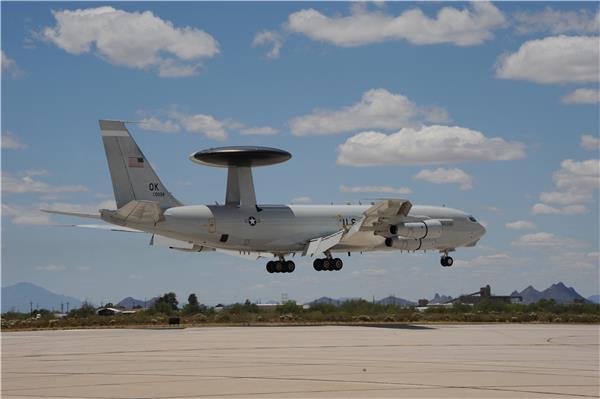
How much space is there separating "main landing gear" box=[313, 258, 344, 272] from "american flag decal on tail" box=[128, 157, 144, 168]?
1298cm

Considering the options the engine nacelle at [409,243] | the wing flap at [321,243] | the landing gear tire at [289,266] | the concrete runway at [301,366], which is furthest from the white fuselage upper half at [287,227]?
the concrete runway at [301,366]

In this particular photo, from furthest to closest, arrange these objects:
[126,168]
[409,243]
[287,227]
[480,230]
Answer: [480,230] → [409,243] → [287,227] → [126,168]

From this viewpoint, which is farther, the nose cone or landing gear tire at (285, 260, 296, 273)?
the nose cone

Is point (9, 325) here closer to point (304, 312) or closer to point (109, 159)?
point (109, 159)

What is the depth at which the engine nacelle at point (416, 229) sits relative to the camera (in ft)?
169

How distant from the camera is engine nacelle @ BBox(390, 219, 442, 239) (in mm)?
51500

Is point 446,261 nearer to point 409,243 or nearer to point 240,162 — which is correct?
point 409,243

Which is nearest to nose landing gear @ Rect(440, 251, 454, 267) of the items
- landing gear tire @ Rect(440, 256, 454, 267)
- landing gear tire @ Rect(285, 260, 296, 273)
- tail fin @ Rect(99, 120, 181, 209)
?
landing gear tire @ Rect(440, 256, 454, 267)

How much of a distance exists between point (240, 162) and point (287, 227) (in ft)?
16.0

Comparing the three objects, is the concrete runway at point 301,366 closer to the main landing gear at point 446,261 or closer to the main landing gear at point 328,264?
the main landing gear at point 328,264

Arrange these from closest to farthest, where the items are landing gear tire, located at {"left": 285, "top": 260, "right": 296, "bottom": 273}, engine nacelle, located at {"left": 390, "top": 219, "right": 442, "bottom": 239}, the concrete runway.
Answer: the concrete runway
engine nacelle, located at {"left": 390, "top": 219, "right": 442, "bottom": 239}
landing gear tire, located at {"left": 285, "top": 260, "right": 296, "bottom": 273}

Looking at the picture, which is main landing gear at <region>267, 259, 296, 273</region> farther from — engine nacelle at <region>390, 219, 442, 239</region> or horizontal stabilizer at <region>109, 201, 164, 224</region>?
horizontal stabilizer at <region>109, 201, 164, 224</region>

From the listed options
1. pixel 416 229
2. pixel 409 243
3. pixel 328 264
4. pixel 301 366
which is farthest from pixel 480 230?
pixel 301 366

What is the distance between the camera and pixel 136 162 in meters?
49.6
